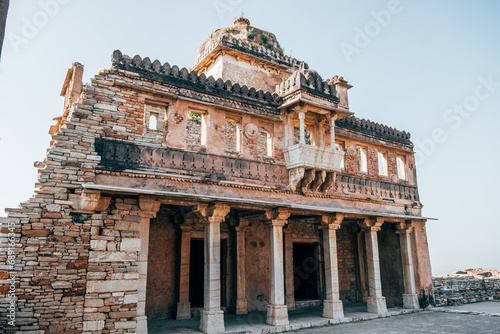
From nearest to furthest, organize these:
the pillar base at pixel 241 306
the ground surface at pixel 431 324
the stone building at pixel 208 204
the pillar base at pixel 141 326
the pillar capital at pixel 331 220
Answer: the stone building at pixel 208 204, the pillar base at pixel 141 326, the ground surface at pixel 431 324, the pillar base at pixel 241 306, the pillar capital at pixel 331 220

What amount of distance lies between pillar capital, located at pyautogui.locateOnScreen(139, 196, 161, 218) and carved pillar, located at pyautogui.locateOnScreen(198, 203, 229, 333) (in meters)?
1.27

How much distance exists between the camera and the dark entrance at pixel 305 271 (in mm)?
14930

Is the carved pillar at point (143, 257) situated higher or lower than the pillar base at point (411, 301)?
higher

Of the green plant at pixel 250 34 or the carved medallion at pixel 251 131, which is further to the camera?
the green plant at pixel 250 34

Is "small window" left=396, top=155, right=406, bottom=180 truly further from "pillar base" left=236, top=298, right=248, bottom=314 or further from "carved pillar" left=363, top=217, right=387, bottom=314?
"pillar base" left=236, top=298, right=248, bottom=314

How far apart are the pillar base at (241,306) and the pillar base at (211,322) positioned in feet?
9.42

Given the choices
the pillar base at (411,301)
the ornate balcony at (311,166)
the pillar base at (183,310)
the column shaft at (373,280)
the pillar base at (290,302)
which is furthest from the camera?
the pillar base at (411,301)

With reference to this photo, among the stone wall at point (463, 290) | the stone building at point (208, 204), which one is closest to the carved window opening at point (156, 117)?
the stone building at point (208, 204)

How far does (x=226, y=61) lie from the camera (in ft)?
53.1

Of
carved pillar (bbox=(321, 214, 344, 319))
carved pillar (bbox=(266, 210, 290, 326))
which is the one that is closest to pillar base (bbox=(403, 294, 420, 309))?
carved pillar (bbox=(321, 214, 344, 319))

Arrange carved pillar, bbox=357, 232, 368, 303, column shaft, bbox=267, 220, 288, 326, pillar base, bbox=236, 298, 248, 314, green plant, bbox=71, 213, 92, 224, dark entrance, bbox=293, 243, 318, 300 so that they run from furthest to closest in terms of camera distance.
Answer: carved pillar, bbox=357, 232, 368, 303, dark entrance, bbox=293, 243, 318, 300, pillar base, bbox=236, 298, 248, 314, column shaft, bbox=267, 220, 288, 326, green plant, bbox=71, 213, 92, 224

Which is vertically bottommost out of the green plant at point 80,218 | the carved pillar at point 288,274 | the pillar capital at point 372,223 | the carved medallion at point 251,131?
the carved pillar at point 288,274

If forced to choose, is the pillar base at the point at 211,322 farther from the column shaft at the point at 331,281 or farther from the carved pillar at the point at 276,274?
the column shaft at the point at 331,281

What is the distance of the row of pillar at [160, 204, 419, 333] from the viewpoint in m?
9.35
